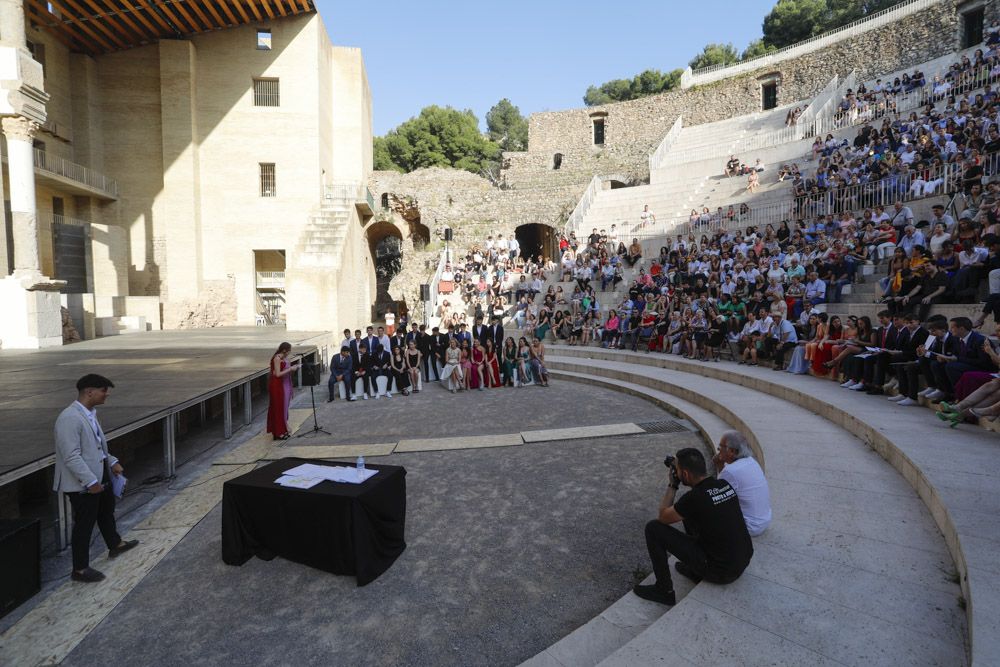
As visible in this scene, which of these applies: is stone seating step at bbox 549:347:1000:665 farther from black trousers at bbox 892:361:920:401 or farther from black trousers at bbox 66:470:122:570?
black trousers at bbox 66:470:122:570

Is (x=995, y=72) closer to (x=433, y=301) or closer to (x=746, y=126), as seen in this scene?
(x=746, y=126)

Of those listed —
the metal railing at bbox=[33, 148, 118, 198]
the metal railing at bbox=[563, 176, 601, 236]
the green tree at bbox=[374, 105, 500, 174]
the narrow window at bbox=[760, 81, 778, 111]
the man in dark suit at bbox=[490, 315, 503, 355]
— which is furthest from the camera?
the green tree at bbox=[374, 105, 500, 174]

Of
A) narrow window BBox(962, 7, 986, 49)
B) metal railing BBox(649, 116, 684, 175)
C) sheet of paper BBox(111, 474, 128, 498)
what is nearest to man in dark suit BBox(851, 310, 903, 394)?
sheet of paper BBox(111, 474, 128, 498)

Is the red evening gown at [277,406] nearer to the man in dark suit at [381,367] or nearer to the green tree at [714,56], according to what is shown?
the man in dark suit at [381,367]

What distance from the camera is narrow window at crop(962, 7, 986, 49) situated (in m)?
23.8

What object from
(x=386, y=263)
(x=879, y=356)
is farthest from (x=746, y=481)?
(x=386, y=263)

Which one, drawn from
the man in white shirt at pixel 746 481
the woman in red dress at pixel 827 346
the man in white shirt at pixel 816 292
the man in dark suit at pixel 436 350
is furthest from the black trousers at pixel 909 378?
the man in dark suit at pixel 436 350

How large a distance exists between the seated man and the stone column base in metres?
7.58

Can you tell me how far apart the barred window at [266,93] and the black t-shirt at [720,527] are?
24889 millimetres

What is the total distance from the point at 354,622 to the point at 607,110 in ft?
123

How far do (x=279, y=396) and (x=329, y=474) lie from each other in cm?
380

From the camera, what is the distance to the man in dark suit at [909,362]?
6.78m

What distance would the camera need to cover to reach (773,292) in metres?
11.3

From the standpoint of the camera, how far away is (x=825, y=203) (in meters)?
15.7
